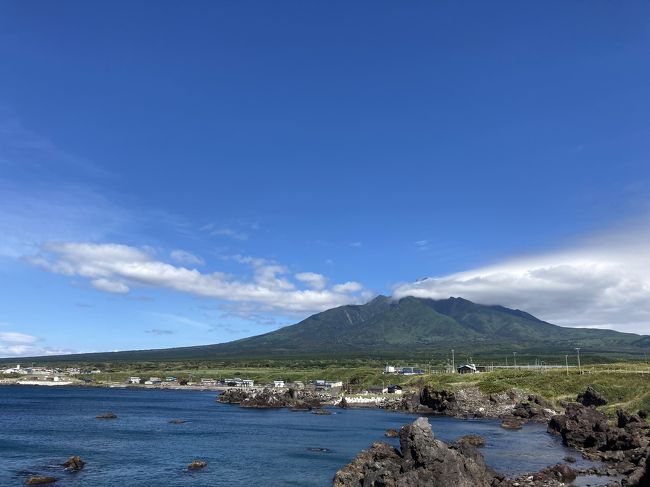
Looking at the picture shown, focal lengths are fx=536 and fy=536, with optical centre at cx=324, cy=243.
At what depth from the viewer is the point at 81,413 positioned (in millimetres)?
128375

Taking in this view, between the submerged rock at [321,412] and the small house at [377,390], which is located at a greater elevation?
the small house at [377,390]

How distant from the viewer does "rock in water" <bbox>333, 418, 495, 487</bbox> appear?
44353mm

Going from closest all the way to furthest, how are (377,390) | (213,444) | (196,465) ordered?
(196,465) < (213,444) < (377,390)

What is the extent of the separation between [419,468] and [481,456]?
475 inches

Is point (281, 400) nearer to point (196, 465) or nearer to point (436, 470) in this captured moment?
point (196, 465)

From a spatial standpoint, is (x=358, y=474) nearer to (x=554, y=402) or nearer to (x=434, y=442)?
(x=434, y=442)

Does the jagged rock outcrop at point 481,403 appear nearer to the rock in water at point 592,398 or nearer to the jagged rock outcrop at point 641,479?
the rock in water at point 592,398

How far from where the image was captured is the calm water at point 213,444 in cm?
5950

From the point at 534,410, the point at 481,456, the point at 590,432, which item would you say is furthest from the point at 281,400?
the point at 481,456

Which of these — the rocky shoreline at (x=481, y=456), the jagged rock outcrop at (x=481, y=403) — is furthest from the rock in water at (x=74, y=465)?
the jagged rock outcrop at (x=481, y=403)

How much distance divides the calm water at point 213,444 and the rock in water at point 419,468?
7.53 meters

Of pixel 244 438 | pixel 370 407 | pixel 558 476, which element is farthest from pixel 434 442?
pixel 370 407

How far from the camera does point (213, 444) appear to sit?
272 ft

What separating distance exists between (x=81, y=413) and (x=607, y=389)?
121746 mm
